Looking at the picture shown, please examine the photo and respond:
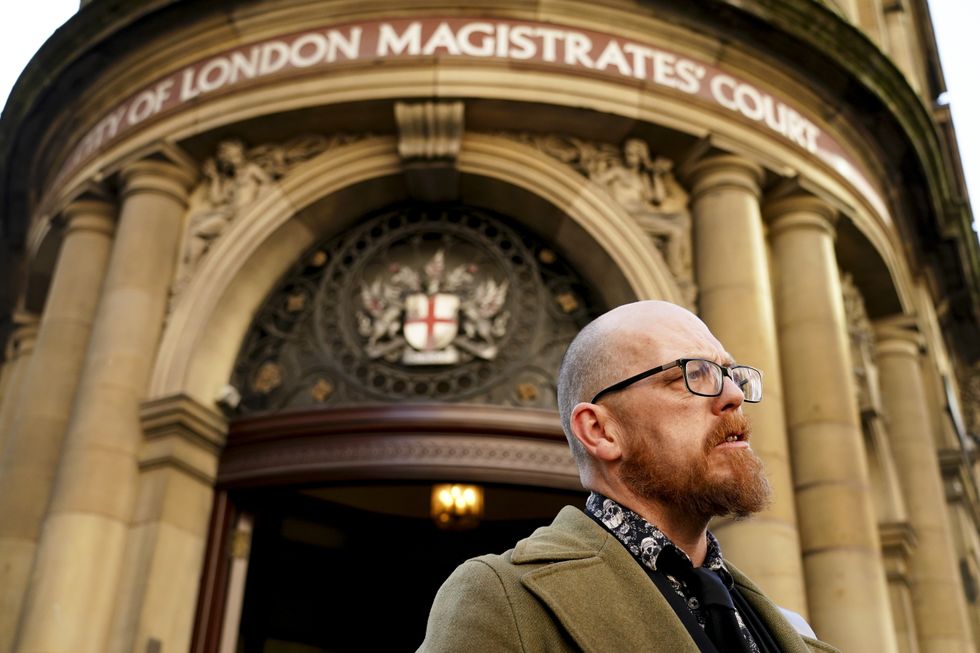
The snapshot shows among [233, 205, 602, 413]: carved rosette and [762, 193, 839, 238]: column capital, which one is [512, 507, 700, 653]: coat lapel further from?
[762, 193, 839, 238]: column capital

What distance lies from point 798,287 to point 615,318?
337 inches

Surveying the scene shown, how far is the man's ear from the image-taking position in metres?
2.38

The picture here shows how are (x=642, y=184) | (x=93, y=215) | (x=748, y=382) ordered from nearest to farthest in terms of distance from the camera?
1. (x=748, y=382)
2. (x=642, y=184)
3. (x=93, y=215)

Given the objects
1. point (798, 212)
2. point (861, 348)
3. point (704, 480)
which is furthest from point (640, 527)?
point (861, 348)

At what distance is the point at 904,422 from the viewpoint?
1303 centimetres

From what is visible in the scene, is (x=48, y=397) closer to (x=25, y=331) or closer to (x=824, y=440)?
(x=25, y=331)

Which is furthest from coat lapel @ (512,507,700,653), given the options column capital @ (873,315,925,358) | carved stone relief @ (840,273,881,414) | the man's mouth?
column capital @ (873,315,925,358)

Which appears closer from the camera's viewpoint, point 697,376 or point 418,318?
point 697,376

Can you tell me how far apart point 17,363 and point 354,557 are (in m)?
5.75

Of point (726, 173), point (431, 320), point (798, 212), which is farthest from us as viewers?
point (798, 212)

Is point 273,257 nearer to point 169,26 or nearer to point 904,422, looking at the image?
point 169,26

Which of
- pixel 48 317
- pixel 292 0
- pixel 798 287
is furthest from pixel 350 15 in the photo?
pixel 798 287

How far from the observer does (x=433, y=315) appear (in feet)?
33.7

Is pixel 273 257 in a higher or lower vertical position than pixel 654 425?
higher
